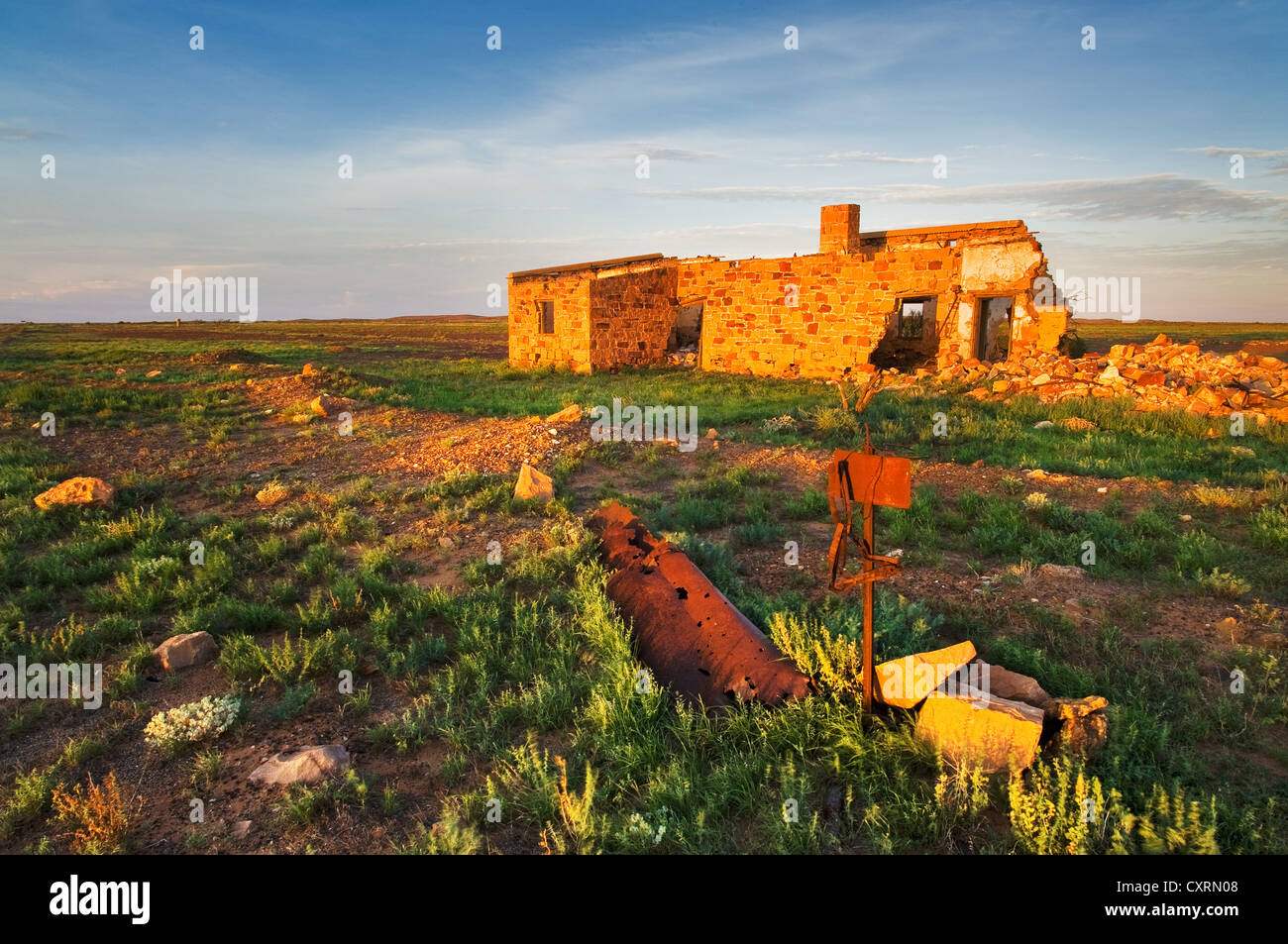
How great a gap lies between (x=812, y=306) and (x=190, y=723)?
17.0 meters

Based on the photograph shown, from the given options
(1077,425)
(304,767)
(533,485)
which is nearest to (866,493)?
(304,767)

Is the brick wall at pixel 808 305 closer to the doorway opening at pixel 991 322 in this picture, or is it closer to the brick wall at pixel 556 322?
the doorway opening at pixel 991 322

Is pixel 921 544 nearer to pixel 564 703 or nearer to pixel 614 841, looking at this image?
pixel 564 703

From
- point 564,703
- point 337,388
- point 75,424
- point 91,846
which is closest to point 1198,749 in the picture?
point 564,703

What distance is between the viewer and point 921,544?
21.0ft

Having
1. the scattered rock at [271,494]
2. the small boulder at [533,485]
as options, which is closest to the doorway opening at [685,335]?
the small boulder at [533,485]

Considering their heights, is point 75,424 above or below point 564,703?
above

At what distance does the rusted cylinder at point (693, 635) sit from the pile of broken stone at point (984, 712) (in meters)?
0.58

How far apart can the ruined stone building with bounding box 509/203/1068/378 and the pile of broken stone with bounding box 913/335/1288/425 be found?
1499mm

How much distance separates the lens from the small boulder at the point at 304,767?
3.50 metres

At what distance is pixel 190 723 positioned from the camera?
394cm

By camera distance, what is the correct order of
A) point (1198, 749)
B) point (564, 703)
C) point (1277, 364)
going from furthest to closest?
point (1277, 364)
point (564, 703)
point (1198, 749)

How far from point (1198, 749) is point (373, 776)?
415 cm

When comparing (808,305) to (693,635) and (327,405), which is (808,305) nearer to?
(327,405)
